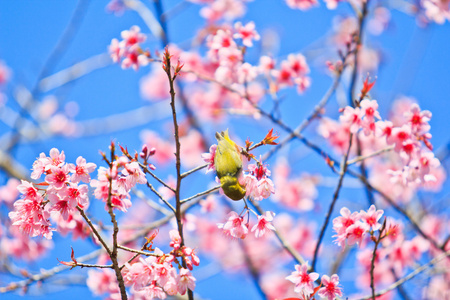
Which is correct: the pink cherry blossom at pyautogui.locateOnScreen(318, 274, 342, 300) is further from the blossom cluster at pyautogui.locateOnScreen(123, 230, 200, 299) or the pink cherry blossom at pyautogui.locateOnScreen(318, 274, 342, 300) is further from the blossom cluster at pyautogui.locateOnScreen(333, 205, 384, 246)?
the blossom cluster at pyautogui.locateOnScreen(123, 230, 200, 299)

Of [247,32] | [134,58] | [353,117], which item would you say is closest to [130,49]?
[134,58]

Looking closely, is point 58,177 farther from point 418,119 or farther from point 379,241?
point 418,119

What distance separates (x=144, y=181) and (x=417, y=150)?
173 centimetres

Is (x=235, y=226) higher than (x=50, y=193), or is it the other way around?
(x=50, y=193)

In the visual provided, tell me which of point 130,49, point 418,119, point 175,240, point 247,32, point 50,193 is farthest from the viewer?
point 247,32

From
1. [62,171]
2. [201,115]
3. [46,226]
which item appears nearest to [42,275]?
[46,226]

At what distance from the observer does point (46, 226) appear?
212cm

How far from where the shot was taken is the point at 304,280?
2223 millimetres

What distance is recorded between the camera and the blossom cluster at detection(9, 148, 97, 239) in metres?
1.97

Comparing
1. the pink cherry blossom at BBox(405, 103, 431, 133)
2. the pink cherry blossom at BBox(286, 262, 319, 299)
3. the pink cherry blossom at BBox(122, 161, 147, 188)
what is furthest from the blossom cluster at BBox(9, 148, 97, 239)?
the pink cherry blossom at BBox(405, 103, 431, 133)

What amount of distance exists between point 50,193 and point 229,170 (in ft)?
2.77

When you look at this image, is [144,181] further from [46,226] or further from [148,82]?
[148,82]

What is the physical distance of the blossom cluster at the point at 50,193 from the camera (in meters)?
1.97

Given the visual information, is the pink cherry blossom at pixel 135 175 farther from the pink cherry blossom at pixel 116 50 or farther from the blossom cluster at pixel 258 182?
the pink cherry blossom at pixel 116 50
